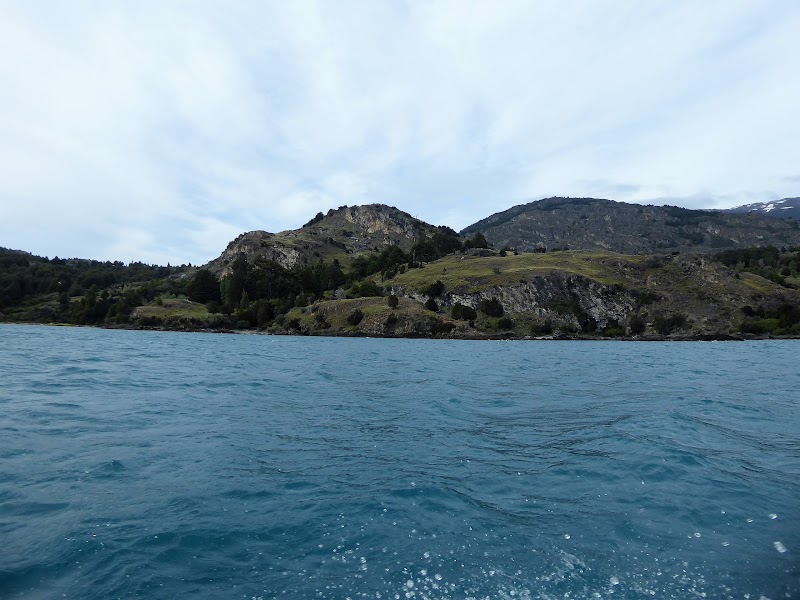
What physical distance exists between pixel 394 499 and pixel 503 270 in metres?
145

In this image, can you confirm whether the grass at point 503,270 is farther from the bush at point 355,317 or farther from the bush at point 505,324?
the bush at point 355,317

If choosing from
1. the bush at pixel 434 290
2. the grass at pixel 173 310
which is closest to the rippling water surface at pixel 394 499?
the bush at pixel 434 290

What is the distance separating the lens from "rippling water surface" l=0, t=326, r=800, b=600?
25.7 ft

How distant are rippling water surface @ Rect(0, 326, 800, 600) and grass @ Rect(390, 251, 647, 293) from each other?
11987cm

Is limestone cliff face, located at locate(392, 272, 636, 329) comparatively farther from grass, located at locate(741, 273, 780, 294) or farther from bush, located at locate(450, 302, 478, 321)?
grass, located at locate(741, 273, 780, 294)

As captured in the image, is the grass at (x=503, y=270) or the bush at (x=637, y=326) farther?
the grass at (x=503, y=270)

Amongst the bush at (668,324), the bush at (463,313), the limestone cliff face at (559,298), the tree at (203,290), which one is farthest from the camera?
the tree at (203,290)

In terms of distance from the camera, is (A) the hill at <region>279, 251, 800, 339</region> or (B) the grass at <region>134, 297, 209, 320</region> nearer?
(A) the hill at <region>279, 251, 800, 339</region>

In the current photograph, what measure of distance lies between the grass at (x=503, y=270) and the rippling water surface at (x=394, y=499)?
119866mm

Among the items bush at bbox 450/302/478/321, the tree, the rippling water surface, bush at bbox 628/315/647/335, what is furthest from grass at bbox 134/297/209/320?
the rippling water surface

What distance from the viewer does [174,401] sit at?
23.4 metres

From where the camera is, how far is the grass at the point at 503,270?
14312 centimetres

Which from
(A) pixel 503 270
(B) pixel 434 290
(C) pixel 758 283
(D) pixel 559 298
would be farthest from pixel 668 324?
(B) pixel 434 290

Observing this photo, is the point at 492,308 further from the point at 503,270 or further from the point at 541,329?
the point at 503,270
